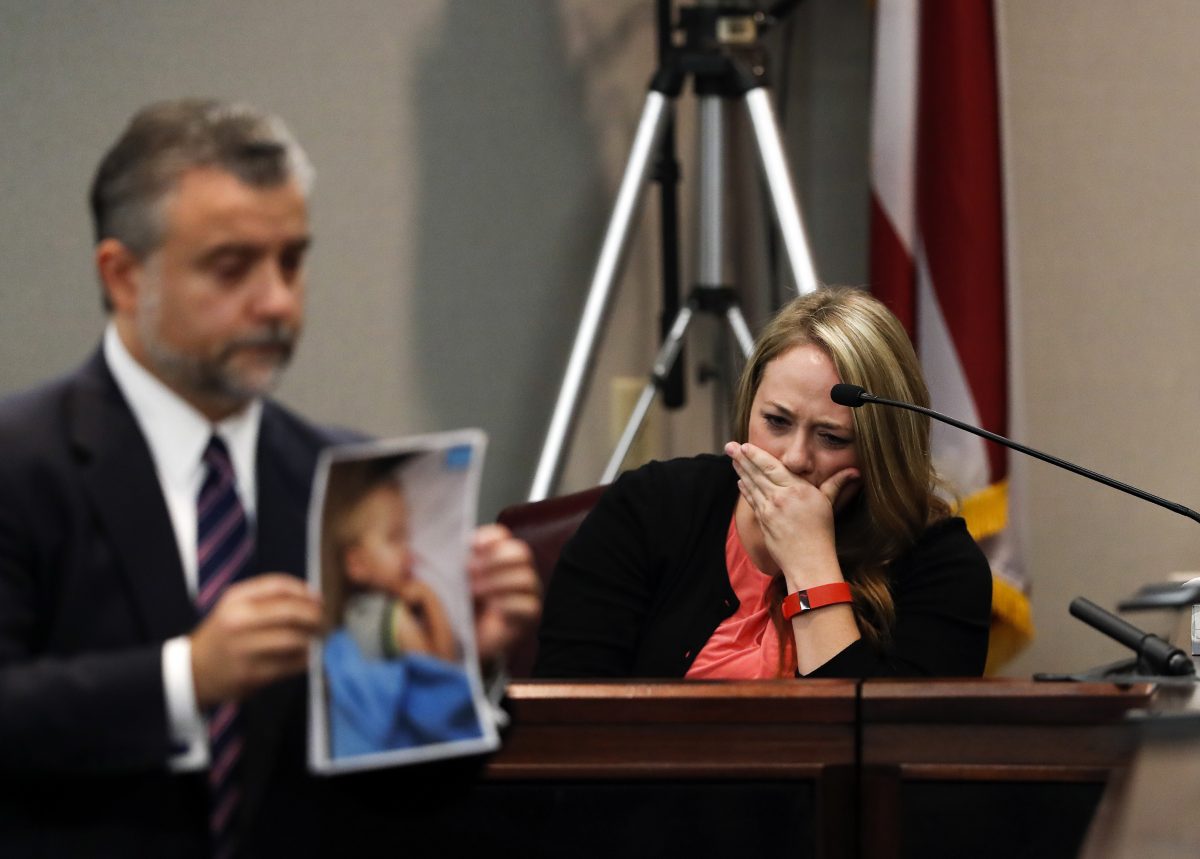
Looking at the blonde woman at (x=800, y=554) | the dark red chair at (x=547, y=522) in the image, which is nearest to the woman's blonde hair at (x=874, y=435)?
the blonde woman at (x=800, y=554)

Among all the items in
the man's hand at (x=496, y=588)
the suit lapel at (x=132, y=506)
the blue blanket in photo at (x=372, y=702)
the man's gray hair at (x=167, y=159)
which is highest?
the man's gray hair at (x=167, y=159)

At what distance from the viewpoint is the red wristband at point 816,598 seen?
1.85 metres

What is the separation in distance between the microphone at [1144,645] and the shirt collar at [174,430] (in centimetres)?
96

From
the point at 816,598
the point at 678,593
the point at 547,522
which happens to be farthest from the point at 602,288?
the point at 816,598

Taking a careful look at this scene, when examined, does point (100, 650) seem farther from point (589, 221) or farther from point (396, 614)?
point (589, 221)

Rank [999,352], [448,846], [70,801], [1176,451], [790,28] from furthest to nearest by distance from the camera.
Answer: [790,28]
[1176,451]
[999,352]
[448,846]
[70,801]

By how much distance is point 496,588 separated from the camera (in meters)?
0.86

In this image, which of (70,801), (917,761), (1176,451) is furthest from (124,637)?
(1176,451)

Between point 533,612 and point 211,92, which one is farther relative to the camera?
point 211,92

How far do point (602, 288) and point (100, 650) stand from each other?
6.58 feet

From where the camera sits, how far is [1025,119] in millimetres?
3176

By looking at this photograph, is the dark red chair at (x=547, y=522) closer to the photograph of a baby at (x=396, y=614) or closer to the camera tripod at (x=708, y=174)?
the camera tripod at (x=708, y=174)

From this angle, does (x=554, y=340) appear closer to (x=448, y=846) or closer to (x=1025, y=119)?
(x=1025, y=119)

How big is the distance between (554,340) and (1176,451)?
1286 mm
